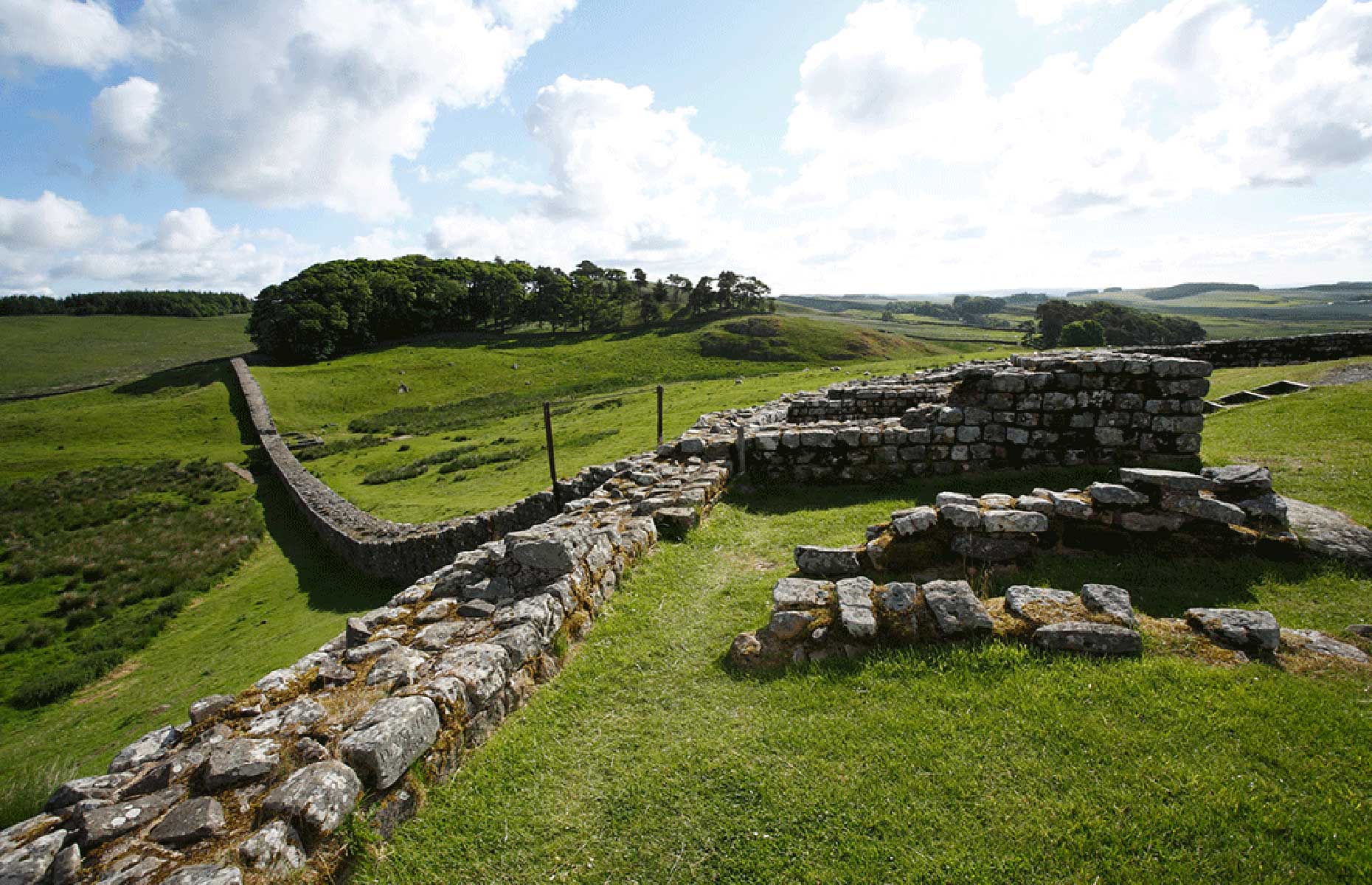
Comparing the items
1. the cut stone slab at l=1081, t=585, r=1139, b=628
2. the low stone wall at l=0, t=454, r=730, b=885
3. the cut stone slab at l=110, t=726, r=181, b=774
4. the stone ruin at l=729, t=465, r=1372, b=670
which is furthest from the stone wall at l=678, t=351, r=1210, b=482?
the cut stone slab at l=110, t=726, r=181, b=774

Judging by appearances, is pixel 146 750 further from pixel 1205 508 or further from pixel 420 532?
pixel 420 532

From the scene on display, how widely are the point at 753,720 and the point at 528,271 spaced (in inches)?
4922

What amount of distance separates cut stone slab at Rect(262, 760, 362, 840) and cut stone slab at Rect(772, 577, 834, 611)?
13.8ft

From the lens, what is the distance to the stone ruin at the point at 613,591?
399 cm

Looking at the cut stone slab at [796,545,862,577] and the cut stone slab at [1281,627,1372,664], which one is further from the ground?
the cut stone slab at [1281,627,1372,664]

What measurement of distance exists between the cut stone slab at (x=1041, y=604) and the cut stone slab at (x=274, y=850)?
648 cm

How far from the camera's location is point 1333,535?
Result: 7.24 metres

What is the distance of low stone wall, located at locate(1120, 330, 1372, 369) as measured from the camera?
21484 millimetres

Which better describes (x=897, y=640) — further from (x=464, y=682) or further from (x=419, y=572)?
(x=419, y=572)

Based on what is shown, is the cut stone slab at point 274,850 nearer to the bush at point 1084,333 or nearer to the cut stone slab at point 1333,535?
the cut stone slab at point 1333,535

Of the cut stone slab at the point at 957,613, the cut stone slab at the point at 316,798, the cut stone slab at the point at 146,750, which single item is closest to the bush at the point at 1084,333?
the cut stone slab at the point at 957,613

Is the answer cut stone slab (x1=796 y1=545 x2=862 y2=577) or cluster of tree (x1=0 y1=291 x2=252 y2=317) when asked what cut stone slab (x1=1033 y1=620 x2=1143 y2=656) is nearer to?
cut stone slab (x1=796 y1=545 x2=862 y2=577)

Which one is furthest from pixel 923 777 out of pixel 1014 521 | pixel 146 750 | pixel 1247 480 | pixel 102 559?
pixel 102 559

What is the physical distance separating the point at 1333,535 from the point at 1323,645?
318 cm
